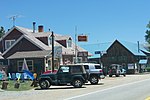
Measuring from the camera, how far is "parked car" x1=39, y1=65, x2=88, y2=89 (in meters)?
30.5

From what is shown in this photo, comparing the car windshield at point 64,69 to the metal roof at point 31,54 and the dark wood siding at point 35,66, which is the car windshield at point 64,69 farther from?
the dark wood siding at point 35,66

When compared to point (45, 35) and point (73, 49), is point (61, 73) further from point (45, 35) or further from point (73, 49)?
point (73, 49)

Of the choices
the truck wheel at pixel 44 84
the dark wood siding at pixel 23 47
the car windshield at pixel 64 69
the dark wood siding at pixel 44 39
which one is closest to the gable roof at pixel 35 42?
the dark wood siding at pixel 23 47

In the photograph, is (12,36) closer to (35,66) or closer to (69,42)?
(35,66)

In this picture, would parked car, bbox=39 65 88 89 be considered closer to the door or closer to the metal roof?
the door

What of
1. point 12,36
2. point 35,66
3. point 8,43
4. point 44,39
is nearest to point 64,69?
point 35,66

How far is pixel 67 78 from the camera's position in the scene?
30656mm

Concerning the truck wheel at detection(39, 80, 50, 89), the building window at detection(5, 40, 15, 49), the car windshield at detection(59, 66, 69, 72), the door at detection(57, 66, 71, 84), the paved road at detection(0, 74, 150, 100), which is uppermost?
the building window at detection(5, 40, 15, 49)

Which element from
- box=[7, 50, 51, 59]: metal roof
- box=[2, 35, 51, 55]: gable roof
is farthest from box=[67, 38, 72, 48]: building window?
box=[7, 50, 51, 59]: metal roof

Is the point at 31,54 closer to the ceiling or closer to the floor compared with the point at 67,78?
closer to the ceiling

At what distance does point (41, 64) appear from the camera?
50.2 m

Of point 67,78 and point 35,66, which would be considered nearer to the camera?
point 67,78

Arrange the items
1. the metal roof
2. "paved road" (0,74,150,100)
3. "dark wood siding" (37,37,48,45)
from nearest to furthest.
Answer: "paved road" (0,74,150,100), the metal roof, "dark wood siding" (37,37,48,45)

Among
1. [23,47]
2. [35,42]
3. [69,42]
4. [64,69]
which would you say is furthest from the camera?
[69,42]
